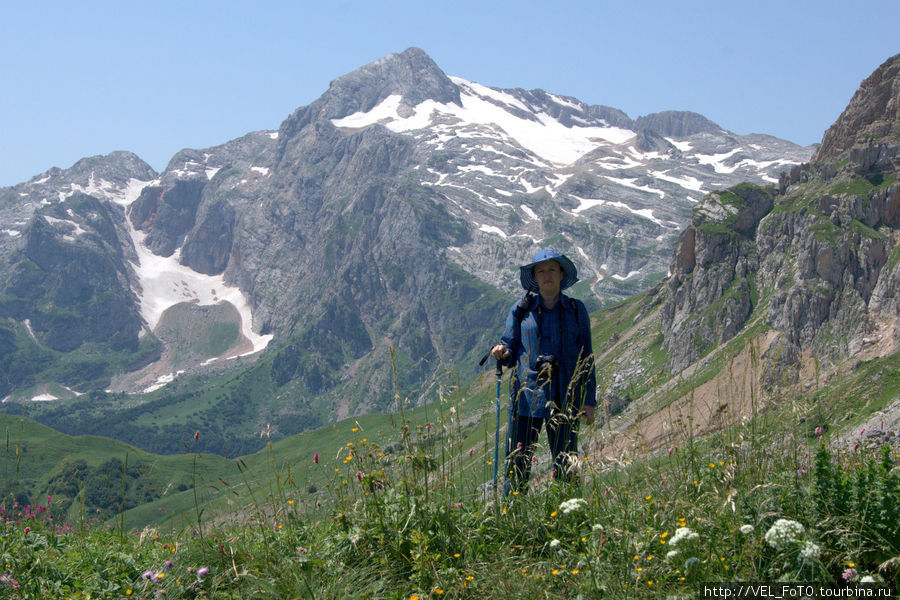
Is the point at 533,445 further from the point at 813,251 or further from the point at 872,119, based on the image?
the point at 872,119

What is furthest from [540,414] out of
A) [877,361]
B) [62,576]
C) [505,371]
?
[877,361]

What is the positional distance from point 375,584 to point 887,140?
175 metres

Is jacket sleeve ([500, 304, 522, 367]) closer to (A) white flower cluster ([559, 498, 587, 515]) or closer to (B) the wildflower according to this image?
(A) white flower cluster ([559, 498, 587, 515])

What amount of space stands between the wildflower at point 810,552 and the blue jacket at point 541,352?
3193 mm

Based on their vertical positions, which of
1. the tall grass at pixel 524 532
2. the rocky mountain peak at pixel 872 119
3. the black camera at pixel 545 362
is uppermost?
the rocky mountain peak at pixel 872 119

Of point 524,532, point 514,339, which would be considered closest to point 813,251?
point 514,339

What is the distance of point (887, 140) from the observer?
145875mm

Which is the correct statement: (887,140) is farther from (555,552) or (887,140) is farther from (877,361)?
(555,552)

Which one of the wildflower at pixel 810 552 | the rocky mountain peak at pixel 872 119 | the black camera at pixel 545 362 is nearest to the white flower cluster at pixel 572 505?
the wildflower at pixel 810 552

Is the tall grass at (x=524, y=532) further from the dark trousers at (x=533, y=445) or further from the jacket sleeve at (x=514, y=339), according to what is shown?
the jacket sleeve at (x=514, y=339)

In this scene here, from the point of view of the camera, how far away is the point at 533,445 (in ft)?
21.9

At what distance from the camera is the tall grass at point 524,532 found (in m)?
4.57

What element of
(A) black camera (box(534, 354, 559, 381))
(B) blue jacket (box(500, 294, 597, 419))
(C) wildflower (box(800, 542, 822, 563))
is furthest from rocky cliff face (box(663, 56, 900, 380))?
(C) wildflower (box(800, 542, 822, 563))

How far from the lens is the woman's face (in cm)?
806
